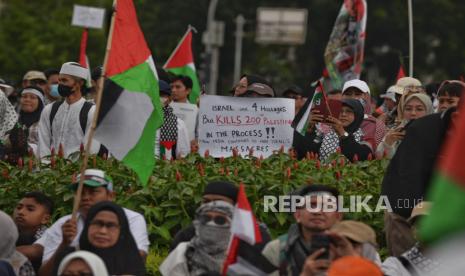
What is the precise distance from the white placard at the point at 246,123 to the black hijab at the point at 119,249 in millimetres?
4144

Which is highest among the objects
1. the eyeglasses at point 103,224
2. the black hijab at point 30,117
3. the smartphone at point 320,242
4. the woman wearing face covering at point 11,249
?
the black hijab at point 30,117

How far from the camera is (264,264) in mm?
11125

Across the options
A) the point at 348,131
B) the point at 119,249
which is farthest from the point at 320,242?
the point at 348,131

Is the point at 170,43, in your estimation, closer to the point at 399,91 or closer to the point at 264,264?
the point at 399,91

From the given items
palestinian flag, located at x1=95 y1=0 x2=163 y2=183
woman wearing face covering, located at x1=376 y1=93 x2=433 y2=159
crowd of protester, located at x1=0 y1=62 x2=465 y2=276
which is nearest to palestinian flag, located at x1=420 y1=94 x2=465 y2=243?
crowd of protester, located at x1=0 y1=62 x2=465 y2=276

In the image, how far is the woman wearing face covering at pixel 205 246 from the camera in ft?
37.1

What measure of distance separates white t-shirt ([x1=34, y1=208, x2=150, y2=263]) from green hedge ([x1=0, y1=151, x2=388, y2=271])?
73 centimetres

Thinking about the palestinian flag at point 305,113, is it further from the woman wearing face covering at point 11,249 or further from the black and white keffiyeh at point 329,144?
the woman wearing face covering at point 11,249

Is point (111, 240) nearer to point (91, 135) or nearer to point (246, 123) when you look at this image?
point (91, 135)

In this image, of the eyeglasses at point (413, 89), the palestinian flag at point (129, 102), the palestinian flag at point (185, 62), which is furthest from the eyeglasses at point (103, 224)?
the palestinian flag at point (185, 62)

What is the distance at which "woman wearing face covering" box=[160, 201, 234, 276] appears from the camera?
37.1 feet

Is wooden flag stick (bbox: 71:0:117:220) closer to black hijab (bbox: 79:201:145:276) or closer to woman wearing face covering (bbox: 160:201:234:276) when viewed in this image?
black hijab (bbox: 79:201:145:276)

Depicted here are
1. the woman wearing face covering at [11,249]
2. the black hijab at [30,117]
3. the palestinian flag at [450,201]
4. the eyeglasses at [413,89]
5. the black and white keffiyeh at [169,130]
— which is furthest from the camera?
the black hijab at [30,117]

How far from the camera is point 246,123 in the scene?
15.8 m
